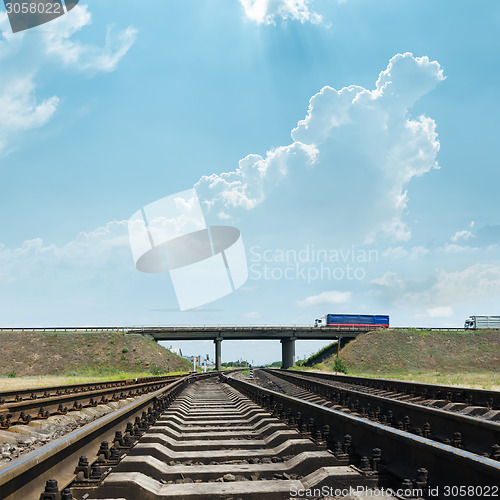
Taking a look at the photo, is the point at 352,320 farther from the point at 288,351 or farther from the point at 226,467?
the point at 226,467

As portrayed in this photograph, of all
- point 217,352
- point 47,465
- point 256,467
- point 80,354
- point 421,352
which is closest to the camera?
point 47,465

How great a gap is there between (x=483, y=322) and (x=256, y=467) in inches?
3646

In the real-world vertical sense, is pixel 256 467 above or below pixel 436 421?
above

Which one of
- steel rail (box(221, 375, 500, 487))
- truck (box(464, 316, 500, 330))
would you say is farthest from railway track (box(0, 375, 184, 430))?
truck (box(464, 316, 500, 330))

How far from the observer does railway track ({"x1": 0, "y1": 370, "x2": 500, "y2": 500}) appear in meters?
3.15

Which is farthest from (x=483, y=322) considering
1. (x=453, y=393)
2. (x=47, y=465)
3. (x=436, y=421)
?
(x=47, y=465)

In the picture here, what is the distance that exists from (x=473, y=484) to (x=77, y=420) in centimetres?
817

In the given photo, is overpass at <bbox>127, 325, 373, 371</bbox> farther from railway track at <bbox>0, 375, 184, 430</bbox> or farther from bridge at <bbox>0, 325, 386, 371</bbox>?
railway track at <bbox>0, 375, 184, 430</bbox>

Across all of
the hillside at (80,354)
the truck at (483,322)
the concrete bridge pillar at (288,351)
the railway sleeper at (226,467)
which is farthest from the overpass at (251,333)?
the railway sleeper at (226,467)

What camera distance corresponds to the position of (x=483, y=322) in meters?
86.5

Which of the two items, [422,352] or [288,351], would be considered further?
[288,351]

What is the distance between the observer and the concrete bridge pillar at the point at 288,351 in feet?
249

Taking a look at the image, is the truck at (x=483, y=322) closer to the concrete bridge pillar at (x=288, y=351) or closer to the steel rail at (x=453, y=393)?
the concrete bridge pillar at (x=288, y=351)

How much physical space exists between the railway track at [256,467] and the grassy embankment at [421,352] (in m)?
57.8
